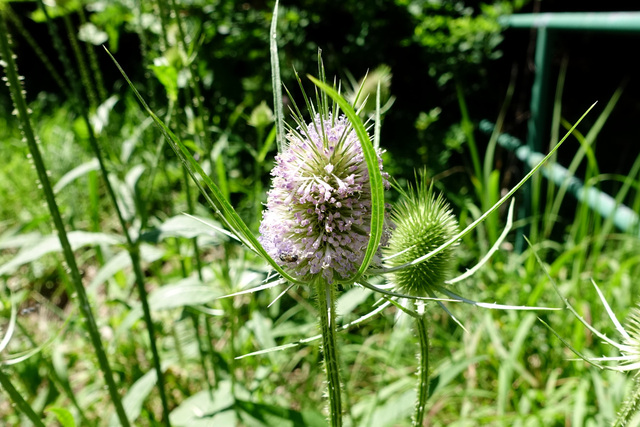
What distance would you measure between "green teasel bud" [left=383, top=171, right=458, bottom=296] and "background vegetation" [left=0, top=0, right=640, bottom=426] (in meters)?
0.37

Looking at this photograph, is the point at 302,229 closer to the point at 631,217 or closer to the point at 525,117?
the point at 631,217

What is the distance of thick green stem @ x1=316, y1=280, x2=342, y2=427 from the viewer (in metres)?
0.62

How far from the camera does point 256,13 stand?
2754mm

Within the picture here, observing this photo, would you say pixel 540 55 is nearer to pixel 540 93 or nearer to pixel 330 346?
pixel 540 93

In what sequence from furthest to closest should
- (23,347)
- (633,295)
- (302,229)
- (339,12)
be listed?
(339,12) < (23,347) < (633,295) < (302,229)

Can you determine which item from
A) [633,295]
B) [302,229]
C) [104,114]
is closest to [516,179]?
[633,295]

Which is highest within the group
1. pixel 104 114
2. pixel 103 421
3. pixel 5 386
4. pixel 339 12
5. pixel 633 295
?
pixel 339 12

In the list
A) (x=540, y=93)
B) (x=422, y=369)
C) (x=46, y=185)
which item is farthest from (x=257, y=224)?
(x=540, y=93)

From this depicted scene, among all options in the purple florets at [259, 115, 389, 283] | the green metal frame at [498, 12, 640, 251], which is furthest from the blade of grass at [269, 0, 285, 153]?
the green metal frame at [498, 12, 640, 251]

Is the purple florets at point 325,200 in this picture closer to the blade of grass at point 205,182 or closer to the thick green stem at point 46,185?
the blade of grass at point 205,182

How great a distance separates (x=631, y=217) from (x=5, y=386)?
1901 millimetres

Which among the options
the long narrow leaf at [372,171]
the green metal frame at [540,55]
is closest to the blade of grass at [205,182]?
the long narrow leaf at [372,171]

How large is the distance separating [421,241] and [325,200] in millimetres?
222

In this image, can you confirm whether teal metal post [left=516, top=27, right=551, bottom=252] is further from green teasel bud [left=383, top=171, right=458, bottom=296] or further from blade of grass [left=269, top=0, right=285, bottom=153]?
blade of grass [left=269, top=0, right=285, bottom=153]
